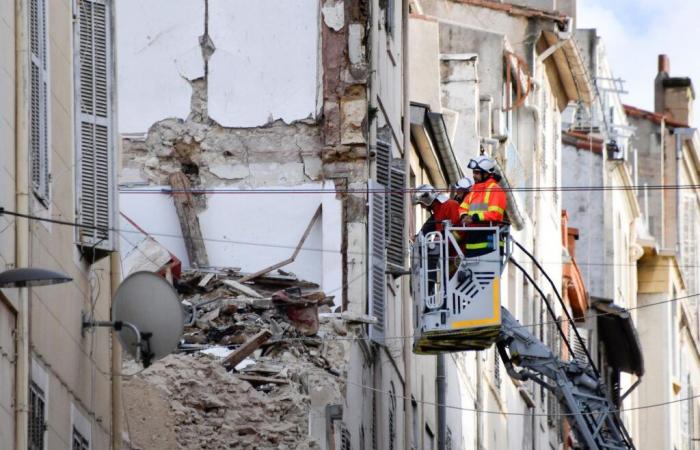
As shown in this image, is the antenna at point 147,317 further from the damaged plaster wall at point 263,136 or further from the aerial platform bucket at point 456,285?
the damaged plaster wall at point 263,136

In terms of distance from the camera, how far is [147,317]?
1652 cm

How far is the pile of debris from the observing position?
2088 centimetres

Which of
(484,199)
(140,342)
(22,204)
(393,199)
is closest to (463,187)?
(484,199)

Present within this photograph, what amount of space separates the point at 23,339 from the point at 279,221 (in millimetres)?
9114

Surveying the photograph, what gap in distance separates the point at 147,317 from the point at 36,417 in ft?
3.50

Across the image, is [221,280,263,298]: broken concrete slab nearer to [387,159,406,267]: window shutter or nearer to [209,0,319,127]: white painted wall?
[209,0,319,127]: white painted wall

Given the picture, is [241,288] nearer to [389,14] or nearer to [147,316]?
[389,14]

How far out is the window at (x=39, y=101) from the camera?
16.3 metres

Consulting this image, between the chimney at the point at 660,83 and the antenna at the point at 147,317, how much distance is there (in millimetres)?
50991

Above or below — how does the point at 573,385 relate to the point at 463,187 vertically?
below

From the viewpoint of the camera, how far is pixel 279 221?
24422mm

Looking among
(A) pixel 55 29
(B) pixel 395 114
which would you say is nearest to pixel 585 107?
(B) pixel 395 114

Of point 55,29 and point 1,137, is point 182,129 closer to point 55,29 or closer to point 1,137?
point 55,29

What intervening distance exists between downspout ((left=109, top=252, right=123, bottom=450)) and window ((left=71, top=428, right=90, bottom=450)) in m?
0.85
